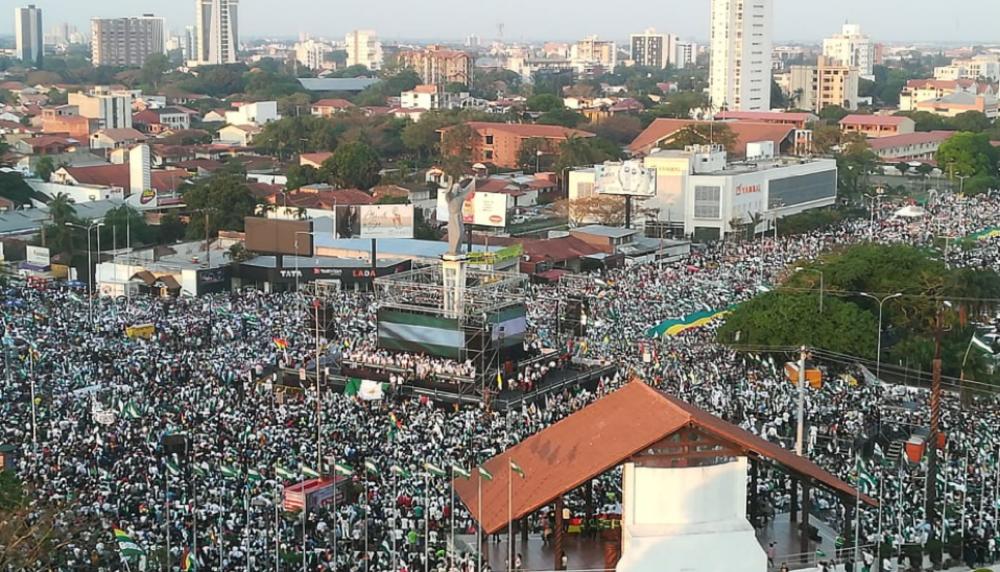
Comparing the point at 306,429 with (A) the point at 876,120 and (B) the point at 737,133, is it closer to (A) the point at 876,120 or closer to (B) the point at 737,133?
(B) the point at 737,133

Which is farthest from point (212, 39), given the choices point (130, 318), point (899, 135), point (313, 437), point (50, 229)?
point (313, 437)

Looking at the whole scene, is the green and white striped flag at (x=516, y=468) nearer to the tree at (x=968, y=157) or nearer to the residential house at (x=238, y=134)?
the tree at (x=968, y=157)

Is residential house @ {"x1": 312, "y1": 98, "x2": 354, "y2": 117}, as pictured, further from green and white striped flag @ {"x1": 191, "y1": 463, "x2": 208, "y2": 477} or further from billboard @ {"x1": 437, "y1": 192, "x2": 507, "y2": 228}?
green and white striped flag @ {"x1": 191, "y1": 463, "x2": 208, "y2": 477}

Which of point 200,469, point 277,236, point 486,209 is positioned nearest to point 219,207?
point 277,236

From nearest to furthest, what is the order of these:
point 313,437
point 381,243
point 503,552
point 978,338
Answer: point 503,552, point 313,437, point 978,338, point 381,243

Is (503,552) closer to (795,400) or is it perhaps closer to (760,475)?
(760,475)

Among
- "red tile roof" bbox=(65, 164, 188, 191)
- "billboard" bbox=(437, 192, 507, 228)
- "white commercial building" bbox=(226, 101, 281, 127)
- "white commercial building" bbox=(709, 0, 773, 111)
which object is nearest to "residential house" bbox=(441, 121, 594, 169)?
"red tile roof" bbox=(65, 164, 188, 191)
